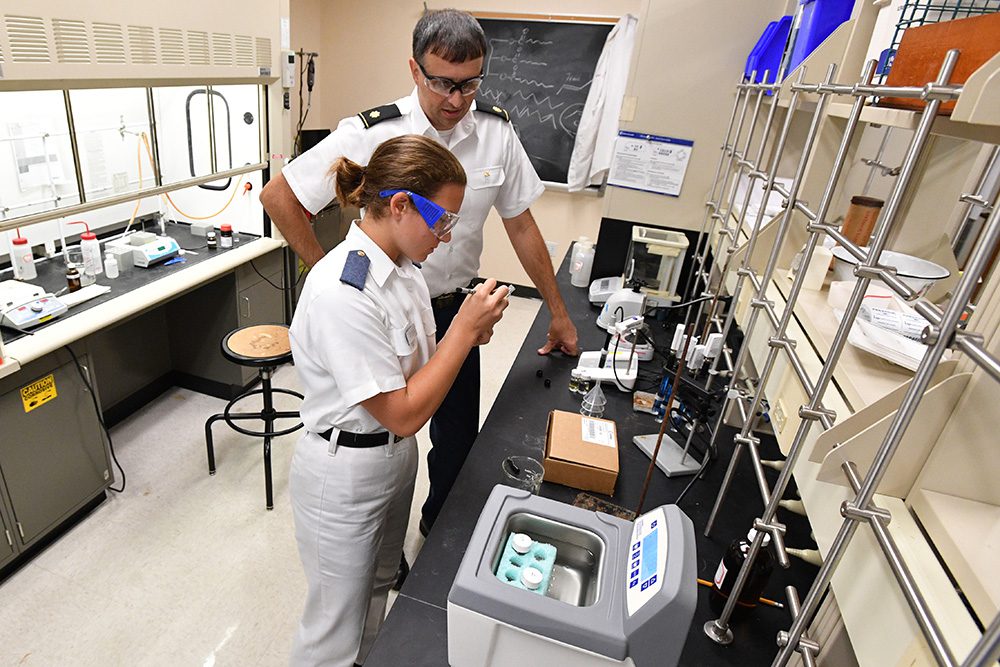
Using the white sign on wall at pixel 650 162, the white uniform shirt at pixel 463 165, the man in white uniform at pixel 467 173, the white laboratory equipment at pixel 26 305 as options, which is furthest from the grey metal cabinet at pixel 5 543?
the white sign on wall at pixel 650 162

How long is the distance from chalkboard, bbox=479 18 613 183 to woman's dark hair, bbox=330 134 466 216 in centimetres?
335

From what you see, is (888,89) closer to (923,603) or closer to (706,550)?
(923,603)

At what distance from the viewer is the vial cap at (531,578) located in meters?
0.90

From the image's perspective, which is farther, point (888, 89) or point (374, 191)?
point (374, 191)

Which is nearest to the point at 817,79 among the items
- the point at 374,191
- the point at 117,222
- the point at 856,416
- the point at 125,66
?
the point at 856,416

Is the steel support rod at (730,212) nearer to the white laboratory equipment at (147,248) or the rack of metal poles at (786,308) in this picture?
the rack of metal poles at (786,308)

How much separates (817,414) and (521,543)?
0.53 meters

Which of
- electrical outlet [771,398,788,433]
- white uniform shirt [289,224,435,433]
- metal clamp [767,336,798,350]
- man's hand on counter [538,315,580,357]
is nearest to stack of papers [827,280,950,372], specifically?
metal clamp [767,336,798,350]

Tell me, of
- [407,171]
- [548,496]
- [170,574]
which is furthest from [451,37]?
[170,574]

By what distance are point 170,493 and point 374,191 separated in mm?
1978

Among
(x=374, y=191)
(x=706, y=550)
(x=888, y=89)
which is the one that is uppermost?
(x=888, y=89)

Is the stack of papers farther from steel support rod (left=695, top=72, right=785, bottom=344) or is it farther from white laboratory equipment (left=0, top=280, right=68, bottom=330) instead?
white laboratory equipment (left=0, top=280, right=68, bottom=330)

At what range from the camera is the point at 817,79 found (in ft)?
4.67

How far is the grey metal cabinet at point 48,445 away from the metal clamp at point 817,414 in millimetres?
2294
